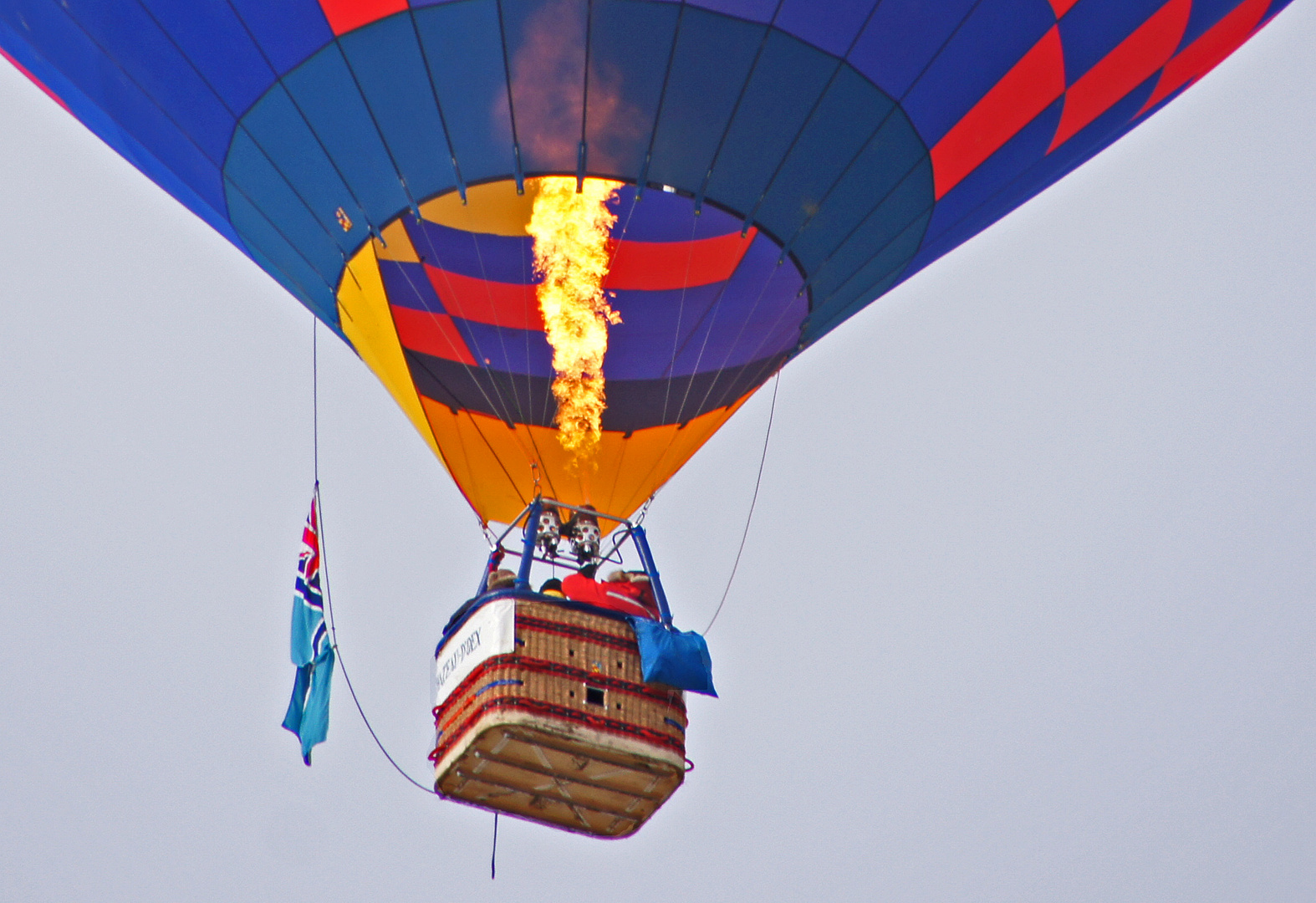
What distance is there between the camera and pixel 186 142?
21.5 ft

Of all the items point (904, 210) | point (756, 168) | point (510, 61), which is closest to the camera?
point (510, 61)

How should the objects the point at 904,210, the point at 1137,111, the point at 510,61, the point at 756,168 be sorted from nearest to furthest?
the point at 510,61, the point at 756,168, the point at 904,210, the point at 1137,111

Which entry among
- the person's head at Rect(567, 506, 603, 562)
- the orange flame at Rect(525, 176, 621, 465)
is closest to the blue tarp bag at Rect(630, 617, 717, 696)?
the person's head at Rect(567, 506, 603, 562)

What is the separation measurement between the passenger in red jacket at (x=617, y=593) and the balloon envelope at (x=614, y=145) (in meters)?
1.02

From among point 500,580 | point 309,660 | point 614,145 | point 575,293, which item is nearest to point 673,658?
point 500,580

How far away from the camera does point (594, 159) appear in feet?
19.9

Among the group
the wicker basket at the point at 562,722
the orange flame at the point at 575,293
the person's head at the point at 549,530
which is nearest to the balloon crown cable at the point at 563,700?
the wicker basket at the point at 562,722

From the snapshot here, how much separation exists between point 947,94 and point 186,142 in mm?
2881

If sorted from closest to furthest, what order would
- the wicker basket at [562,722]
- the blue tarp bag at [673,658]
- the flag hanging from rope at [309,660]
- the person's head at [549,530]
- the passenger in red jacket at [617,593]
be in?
the wicker basket at [562,722] → the blue tarp bag at [673,658] → the passenger in red jacket at [617,593] → the person's head at [549,530] → the flag hanging from rope at [309,660]

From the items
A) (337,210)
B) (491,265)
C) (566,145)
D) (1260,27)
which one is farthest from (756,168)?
(1260,27)

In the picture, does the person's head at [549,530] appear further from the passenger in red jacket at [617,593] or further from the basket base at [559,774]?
the basket base at [559,774]

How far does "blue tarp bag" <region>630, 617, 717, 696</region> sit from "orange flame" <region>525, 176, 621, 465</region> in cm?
144

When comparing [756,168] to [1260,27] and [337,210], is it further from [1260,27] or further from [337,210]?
[1260,27]

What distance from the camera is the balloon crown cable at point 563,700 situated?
5.83 m
